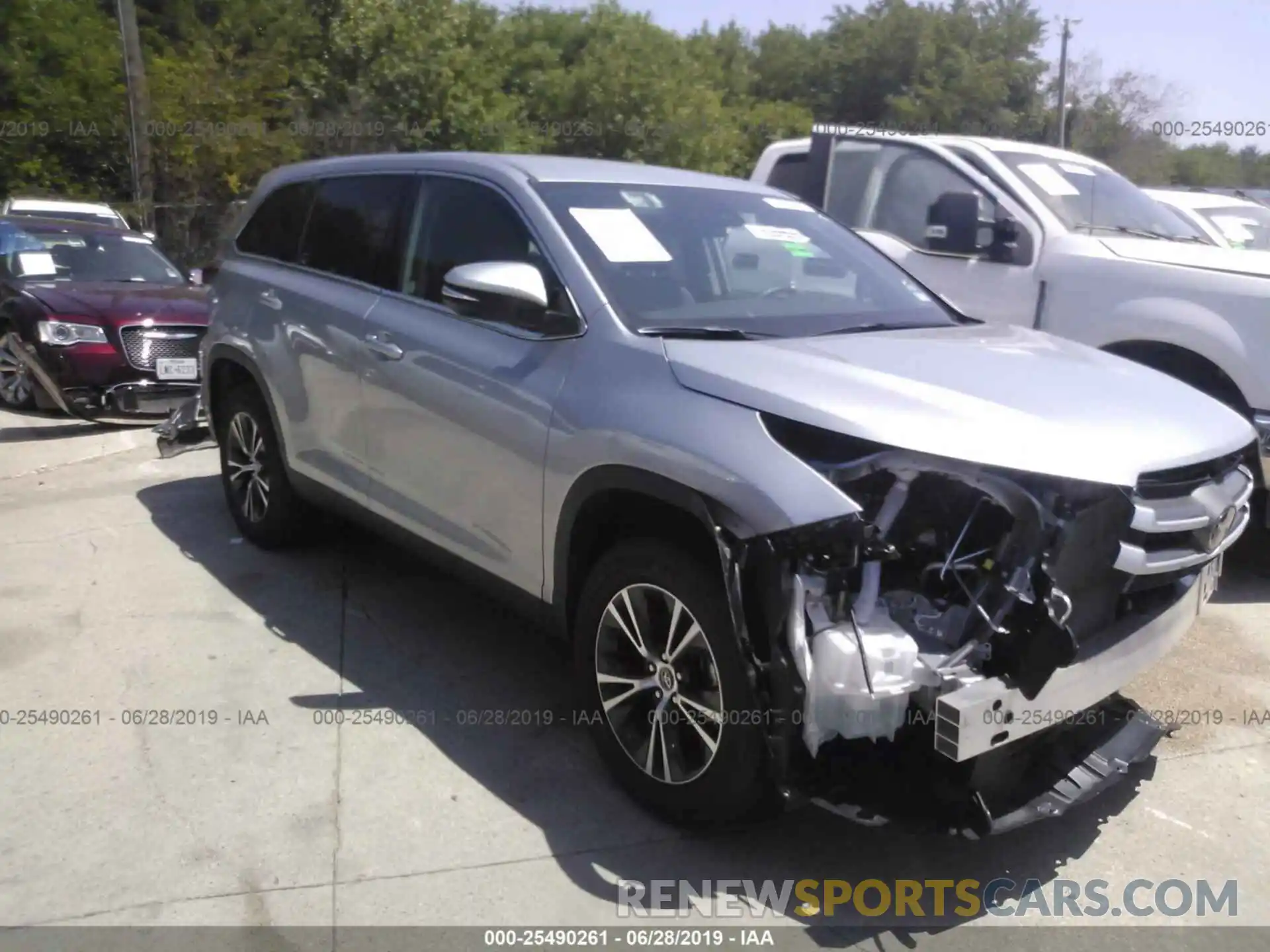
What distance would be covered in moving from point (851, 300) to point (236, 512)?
3.51m

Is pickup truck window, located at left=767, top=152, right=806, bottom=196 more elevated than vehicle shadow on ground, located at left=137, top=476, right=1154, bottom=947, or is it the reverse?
pickup truck window, located at left=767, top=152, right=806, bottom=196

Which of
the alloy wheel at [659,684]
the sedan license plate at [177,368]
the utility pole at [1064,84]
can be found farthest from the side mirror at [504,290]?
Result: the utility pole at [1064,84]

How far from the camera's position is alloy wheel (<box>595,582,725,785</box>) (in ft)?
10.5

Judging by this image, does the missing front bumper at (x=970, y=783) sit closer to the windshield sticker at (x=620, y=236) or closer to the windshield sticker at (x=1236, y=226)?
the windshield sticker at (x=620, y=236)

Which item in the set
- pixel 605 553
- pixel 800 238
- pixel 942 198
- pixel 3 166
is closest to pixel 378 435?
pixel 605 553

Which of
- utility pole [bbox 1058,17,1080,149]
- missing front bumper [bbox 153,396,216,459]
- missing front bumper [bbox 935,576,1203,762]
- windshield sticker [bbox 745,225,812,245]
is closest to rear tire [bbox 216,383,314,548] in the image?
missing front bumper [bbox 153,396,216,459]

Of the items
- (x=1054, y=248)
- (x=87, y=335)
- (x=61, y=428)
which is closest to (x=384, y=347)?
(x=1054, y=248)

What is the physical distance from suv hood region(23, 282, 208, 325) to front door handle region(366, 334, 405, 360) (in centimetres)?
507

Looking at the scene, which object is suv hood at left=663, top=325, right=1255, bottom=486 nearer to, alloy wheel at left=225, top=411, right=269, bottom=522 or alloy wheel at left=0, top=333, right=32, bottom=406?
alloy wheel at left=225, top=411, right=269, bottom=522

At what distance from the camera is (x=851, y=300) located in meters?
4.15

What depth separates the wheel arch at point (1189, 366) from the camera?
214 inches

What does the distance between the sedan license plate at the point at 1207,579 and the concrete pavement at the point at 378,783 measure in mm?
690

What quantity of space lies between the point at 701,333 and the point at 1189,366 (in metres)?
3.23

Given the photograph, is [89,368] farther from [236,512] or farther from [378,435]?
[378,435]
